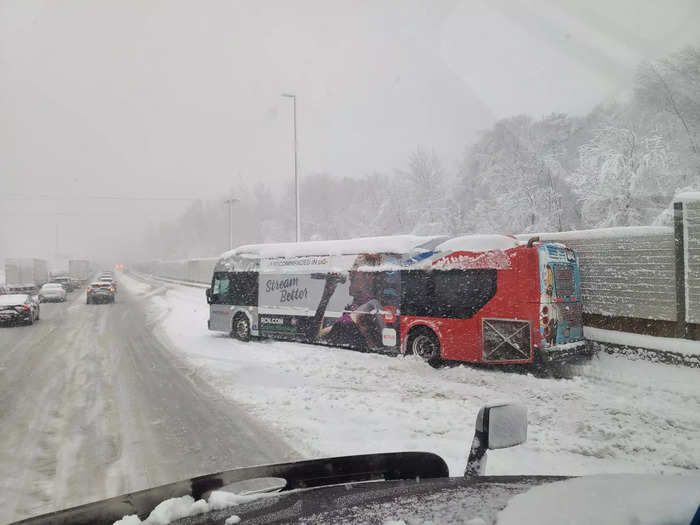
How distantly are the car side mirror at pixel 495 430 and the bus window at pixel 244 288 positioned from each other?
13.2 metres

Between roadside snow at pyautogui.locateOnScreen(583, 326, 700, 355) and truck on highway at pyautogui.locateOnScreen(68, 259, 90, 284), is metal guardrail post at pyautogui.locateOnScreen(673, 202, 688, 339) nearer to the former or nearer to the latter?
roadside snow at pyautogui.locateOnScreen(583, 326, 700, 355)

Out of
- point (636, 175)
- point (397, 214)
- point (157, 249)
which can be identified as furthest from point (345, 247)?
point (157, 249)

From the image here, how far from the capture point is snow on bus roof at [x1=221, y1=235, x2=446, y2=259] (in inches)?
472

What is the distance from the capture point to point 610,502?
155cm

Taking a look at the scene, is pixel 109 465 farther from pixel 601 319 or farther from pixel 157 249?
pixel 157 249

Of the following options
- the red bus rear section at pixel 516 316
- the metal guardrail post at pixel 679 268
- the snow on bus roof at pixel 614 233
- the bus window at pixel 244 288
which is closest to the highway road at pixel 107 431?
the bus window at pixel 244 288

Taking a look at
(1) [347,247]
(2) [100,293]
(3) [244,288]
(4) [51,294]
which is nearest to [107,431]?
(1) [347,247]

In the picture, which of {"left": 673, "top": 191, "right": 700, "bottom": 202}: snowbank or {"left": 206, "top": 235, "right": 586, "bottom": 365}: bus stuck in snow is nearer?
{"left": 206, "top": 235, "right": 586, "bottom": 365}: bus stuck in snow

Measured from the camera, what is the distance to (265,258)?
50.0 feet

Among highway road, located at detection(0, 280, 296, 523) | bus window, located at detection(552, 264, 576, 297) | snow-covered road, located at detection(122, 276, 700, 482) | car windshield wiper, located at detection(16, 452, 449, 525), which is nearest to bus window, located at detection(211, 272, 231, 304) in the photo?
snow-covered road, located at detection(122, 276, 700, 482)

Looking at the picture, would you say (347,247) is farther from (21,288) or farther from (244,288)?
(21,288)

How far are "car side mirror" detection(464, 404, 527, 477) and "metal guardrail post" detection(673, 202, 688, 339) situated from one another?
404 inches

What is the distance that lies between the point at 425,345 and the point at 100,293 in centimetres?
2771

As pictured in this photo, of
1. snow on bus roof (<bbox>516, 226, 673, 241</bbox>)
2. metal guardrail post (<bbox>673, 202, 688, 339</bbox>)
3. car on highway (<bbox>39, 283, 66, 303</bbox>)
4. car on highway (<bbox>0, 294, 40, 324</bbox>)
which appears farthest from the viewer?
car on highway (<bbox>39, 283, 66, 303</bbox>)
